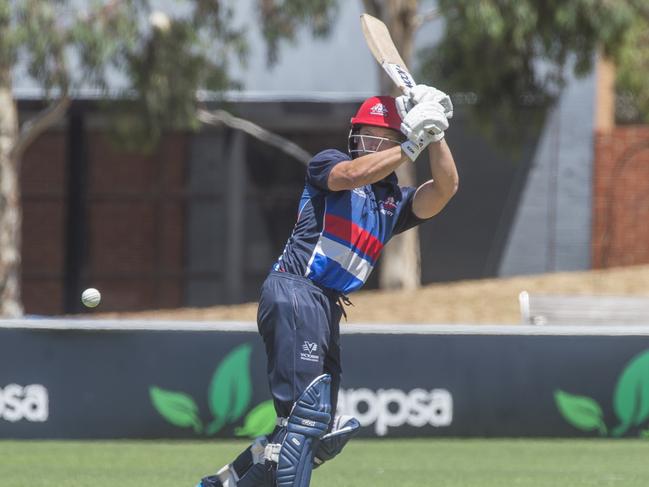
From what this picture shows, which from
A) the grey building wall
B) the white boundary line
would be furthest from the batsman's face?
the grey building wall

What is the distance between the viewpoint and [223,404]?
12.4m

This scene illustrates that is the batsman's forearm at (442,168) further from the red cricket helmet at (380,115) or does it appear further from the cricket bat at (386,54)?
the cricket bat at (386,54)

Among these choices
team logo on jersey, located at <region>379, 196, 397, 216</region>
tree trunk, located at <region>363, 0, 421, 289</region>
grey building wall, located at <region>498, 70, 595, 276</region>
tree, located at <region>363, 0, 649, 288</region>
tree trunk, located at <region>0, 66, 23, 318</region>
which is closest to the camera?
team logo on jersey, located at <region>379, 196, 397, 216</region>

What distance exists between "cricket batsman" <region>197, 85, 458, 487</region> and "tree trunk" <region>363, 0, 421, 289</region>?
14.1 m

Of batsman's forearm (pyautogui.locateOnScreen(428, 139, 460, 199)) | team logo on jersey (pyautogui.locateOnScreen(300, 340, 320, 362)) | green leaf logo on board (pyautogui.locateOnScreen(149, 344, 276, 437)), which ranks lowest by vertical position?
green leaf logo on board (pyautogui.locateOnScreen(149, 344, 276, 437))

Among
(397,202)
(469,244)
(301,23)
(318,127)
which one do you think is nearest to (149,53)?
(301,23)

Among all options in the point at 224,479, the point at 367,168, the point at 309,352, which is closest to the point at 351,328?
the point at 224,479

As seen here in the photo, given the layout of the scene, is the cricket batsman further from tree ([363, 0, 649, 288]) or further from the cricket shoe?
tree ([363, 0, 649, 288])

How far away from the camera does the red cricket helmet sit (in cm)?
A: 664

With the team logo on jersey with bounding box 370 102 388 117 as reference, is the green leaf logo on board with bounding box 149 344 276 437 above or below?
below

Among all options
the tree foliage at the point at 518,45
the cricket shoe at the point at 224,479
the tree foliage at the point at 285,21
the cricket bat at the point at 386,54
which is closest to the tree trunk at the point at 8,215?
the tree foliage at the point at 285,21

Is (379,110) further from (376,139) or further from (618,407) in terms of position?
(618,407)

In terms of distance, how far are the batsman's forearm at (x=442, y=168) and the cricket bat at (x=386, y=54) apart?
1.04 ft

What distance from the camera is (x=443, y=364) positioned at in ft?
41.2
